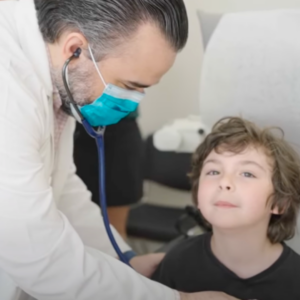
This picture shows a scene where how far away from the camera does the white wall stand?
2225mm

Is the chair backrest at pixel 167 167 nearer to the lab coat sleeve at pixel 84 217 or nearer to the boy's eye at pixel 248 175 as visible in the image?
the lab coat sleeve at pixel 84 217

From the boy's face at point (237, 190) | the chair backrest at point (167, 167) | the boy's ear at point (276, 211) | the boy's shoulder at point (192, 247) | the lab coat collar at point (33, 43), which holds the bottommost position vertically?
the chair backrest at point (167, 167)

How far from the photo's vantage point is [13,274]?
114 centimetres

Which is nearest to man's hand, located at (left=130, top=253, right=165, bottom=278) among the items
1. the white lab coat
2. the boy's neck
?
the boy's neck

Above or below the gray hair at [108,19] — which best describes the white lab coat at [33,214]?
below

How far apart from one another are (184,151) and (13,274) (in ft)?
4.68

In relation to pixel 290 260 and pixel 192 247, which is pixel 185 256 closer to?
pixel 192 247

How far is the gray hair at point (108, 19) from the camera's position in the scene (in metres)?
1.21

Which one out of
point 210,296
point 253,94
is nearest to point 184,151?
point 253,94

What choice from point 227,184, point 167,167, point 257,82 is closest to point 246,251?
point 227,184

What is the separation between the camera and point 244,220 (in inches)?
52.2

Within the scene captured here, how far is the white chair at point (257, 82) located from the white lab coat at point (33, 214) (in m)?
0.57

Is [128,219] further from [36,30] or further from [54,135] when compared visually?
[36,30]

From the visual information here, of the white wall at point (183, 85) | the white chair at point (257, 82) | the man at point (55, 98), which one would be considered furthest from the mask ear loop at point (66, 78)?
the white wall at point (183, 85)
